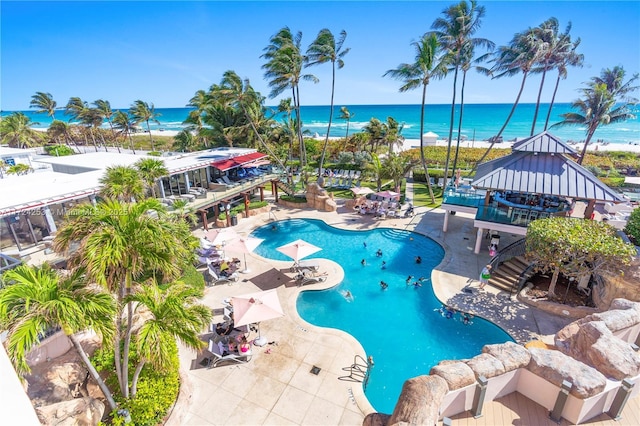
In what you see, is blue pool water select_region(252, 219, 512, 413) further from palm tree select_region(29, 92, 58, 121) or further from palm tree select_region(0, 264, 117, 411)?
palm tree select_region(29, 92, 58, 121)

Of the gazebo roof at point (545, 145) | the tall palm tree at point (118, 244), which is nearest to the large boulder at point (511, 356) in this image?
the tall palm tree at point (118, 244)

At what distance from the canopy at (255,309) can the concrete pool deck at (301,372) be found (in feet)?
4.65

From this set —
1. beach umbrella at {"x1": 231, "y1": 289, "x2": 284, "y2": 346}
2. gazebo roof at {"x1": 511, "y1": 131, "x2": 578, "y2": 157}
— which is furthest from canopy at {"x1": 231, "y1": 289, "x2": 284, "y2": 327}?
gazebo roof at {"x1": 511, "y1": 131, "x2": 578, "y2": 157}

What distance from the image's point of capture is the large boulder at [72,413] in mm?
7711

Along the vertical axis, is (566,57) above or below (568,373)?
above

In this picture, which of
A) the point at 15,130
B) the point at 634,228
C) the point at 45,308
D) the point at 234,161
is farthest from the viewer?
the point at 15,130

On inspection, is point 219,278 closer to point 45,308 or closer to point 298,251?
point 298,251

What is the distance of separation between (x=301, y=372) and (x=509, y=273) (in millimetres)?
12990

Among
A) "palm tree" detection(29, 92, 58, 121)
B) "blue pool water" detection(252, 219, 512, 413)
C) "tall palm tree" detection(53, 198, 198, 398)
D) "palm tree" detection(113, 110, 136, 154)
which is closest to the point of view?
"tall palm tree" detection(53, 198, 198, 398)

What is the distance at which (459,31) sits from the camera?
79.7 feet

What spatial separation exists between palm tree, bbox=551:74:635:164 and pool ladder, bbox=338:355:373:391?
994 inches

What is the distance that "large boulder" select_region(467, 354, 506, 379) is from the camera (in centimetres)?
795

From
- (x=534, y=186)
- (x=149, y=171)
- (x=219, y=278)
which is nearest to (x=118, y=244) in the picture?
(x=219, y=278)

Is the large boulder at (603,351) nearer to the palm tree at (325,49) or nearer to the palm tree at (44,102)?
the palm tree at (325,49)
